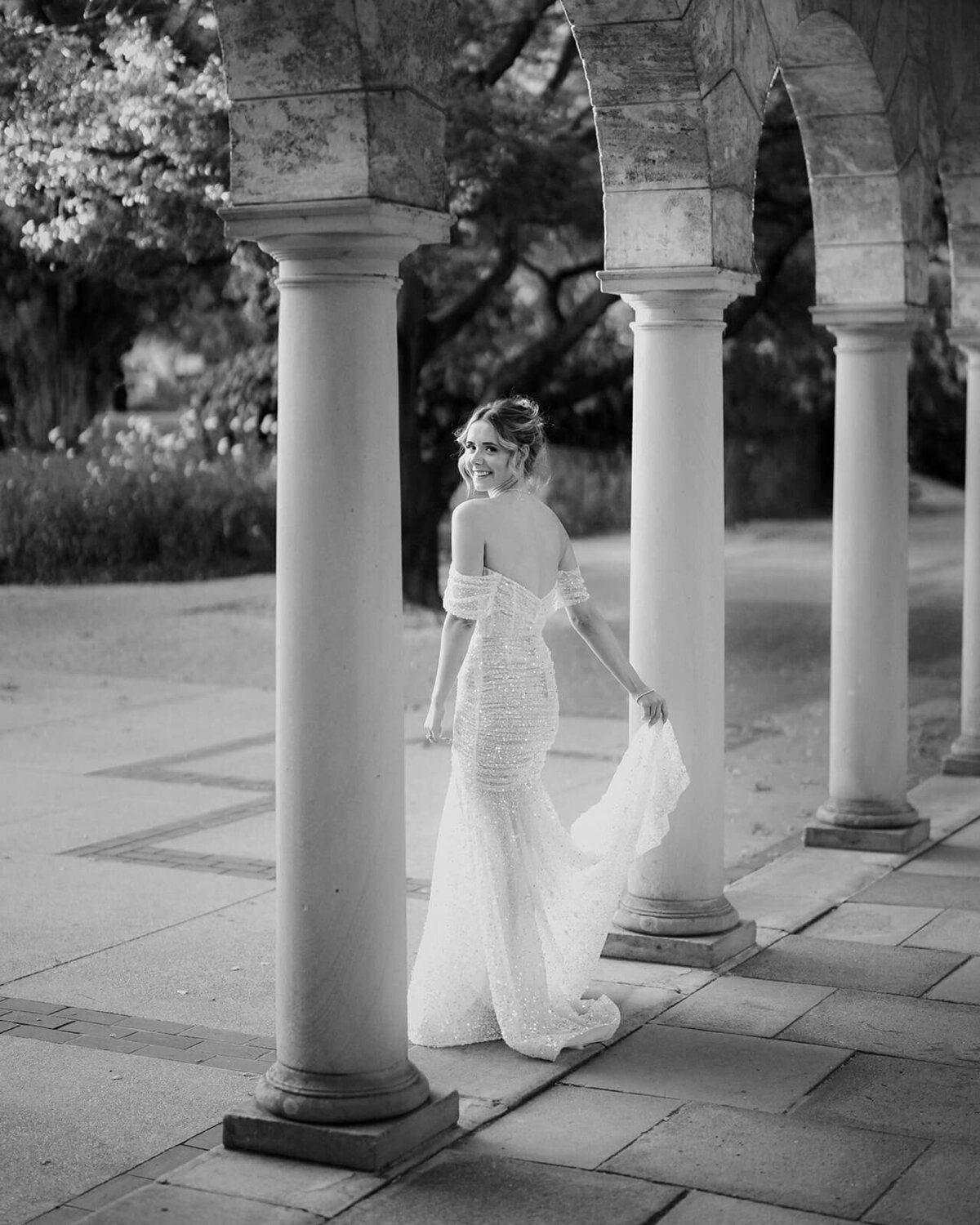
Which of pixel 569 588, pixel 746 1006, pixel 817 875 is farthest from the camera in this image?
pixel 817 875

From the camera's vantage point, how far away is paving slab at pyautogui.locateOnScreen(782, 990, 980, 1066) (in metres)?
5.77

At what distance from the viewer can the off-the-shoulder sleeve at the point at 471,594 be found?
5.73 meters

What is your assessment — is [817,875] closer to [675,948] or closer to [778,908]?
[778,908]

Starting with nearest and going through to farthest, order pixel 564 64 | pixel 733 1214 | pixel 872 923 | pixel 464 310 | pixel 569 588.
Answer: pixel 733 1214, pixel 569 588, pixel 872 923, pixel 564 64, pixel 464 310

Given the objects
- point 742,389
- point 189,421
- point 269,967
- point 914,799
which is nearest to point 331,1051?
point 269,967

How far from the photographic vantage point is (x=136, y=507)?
22531 millimetres

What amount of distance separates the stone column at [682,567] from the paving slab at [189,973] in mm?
1398

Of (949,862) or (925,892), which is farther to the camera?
(949,862)

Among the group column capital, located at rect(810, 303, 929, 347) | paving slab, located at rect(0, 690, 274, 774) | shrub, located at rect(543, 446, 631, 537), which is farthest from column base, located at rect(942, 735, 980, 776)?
shrub, located at rect(543, 446, 631, 537)

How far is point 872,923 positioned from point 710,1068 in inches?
79.1

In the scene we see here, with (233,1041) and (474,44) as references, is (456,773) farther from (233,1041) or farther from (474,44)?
(474,44)

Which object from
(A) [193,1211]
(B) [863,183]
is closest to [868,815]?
(B) [863,183]

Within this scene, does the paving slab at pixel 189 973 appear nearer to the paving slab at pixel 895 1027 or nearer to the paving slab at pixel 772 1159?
the paving slab at pixel 772 1159

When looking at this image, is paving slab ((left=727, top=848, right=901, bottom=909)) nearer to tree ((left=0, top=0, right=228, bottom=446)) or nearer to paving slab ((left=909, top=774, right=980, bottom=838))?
paving slab ((left=909, top=774, right=980, bottom=838))
